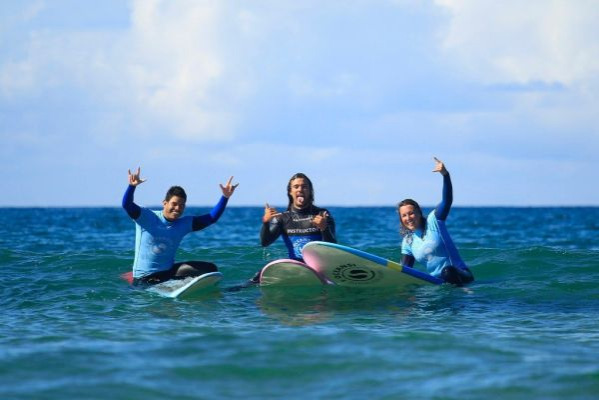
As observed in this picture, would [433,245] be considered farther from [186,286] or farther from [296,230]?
[186,286]

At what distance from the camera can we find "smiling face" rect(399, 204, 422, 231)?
11.5 meters

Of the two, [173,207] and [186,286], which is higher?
[173,207]

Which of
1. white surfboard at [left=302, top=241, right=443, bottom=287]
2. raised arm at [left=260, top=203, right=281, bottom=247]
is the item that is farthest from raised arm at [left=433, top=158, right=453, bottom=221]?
raised arm at [left=260, top=203, right=281, bottom=247]

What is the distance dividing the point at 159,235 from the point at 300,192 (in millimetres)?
A: 2165

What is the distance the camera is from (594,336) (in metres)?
8.34

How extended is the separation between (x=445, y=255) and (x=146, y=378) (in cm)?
638

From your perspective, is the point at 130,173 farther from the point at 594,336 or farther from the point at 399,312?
the point at 594,336

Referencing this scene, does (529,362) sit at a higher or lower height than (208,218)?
lower

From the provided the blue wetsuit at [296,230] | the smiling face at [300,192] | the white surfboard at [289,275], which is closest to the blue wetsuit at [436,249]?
the blue wetsuit at [296,230]

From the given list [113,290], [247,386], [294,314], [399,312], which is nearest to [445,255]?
[399,312]

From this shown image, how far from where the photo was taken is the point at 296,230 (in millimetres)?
11750

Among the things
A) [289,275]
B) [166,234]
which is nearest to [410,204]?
[289,275]

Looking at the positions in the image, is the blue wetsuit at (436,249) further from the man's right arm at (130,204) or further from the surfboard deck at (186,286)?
the man's right arm at (130,204)

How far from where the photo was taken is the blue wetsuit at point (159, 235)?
37.6 ft
